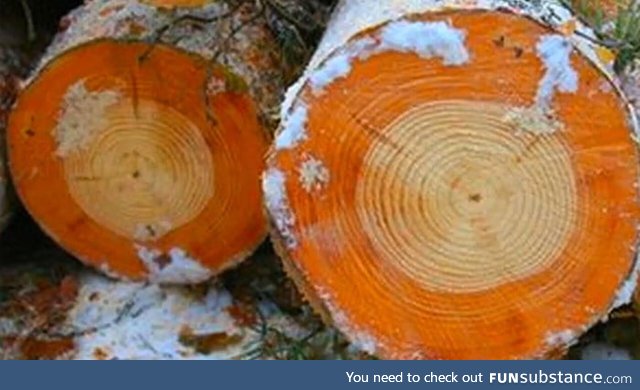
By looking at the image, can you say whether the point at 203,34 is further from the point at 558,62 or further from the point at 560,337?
the point at 560,337

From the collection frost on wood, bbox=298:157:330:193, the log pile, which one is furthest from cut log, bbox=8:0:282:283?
frost on wood, bbox=298:157:330:193

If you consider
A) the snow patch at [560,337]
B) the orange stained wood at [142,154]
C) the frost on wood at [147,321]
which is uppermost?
the orange stained wood at [142,154]

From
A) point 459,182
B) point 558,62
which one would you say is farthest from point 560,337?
point 558,62

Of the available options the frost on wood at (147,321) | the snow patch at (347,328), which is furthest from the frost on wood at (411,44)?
the frost on wood at (147,321)

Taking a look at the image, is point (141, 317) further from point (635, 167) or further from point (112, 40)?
point (635, 167)

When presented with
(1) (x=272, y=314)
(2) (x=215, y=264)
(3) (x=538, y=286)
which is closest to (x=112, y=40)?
(2) (x=215, y=264)

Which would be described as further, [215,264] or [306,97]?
[215,264]

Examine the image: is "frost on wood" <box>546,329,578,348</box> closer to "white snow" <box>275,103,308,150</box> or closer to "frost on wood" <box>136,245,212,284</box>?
"white snow" <box>275,103,308,150</box>

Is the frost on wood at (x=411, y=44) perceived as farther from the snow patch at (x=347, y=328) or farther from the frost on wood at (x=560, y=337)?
the frost on wood at (x=560, y=337)
